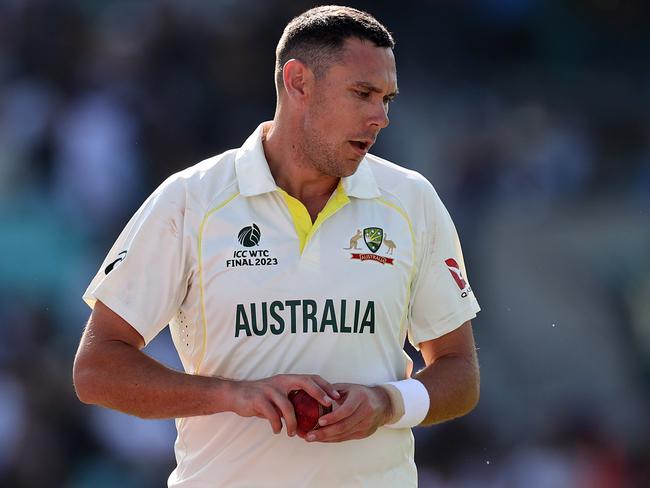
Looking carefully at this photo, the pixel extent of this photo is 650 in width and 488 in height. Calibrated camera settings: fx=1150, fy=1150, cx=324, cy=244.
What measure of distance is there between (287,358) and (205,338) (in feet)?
0.95

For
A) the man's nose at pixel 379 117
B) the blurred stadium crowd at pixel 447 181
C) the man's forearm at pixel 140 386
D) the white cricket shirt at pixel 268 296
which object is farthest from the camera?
the blurred stadium crowd at pixel 447 181

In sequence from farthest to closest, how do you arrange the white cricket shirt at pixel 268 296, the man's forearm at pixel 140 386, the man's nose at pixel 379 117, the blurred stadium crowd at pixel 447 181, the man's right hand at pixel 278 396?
1. the blurred stadium crowd at pixel 447 181
2. the man's nose at pixel 379 117
3. the white cricket shirt at pixel 268 296
4. the man's forearm at pixel 140 386
5. the man's right hand at pixel 278 396

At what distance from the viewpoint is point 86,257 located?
8.35 meters

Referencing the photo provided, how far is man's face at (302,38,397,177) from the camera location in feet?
12.1

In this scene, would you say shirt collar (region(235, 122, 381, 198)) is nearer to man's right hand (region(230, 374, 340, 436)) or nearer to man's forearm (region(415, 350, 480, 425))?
man's forearm (region(415, 350, 480, 425))

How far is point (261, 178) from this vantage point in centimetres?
375

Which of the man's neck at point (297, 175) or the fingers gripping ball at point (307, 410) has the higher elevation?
the man's neck at point (297, 175)

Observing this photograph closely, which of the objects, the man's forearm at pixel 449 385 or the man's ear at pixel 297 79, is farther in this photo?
the man's ear at pixel 297 79

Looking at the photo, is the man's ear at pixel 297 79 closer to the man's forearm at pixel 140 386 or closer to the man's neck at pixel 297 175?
the man's neck at pixel 297 175

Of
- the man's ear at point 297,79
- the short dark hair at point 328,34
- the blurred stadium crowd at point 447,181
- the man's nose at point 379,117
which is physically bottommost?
the blurred stadium crowd at point 447,181

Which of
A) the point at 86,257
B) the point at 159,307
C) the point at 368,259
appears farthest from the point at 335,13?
the point at 86,257

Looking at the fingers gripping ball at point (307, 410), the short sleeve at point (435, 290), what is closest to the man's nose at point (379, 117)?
the short sleeve at point (435, 290)

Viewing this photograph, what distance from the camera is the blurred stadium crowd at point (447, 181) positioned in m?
7.99

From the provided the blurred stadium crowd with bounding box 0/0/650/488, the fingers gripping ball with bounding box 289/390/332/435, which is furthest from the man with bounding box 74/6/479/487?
the blurred stadium crowd with bounding box 0/0/650/488
